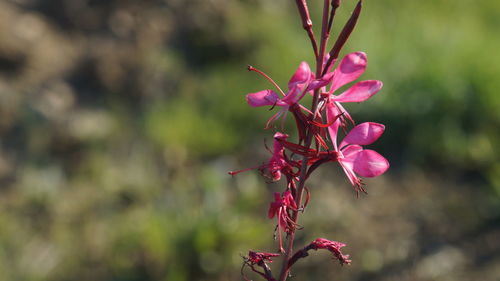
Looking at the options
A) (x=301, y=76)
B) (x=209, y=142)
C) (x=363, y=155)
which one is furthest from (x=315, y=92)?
(x=209, y=142)

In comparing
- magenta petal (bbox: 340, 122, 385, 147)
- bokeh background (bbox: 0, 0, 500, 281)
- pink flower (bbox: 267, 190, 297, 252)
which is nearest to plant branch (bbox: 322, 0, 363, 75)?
magenta petal (bbox: 340, 122, 385, 147)

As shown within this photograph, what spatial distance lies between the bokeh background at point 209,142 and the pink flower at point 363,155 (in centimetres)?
199

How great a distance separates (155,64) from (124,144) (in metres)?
0.89

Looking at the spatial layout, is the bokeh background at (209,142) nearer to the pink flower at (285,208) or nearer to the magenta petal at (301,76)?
the pink flower at (285,208)

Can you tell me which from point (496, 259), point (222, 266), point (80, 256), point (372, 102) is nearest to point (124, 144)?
point (80, 256)

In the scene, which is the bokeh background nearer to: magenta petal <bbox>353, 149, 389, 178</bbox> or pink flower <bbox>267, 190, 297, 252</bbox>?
pink flower <bbox>267, 190, 297, 252</bbox>

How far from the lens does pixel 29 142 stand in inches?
163

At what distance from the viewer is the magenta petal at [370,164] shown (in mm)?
1117

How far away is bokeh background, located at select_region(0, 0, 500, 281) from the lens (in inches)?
126

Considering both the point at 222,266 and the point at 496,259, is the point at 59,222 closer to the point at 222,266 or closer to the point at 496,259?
the point at 222,266

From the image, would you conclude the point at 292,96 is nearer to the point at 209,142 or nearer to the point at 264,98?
the point at 264,98

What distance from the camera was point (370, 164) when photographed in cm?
112

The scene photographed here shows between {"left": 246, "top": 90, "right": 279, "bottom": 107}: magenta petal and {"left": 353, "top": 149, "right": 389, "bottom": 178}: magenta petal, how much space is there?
184 mm

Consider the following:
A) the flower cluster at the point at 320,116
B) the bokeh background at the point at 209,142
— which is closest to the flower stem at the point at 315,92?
the flower cluster at the point at 320,116
